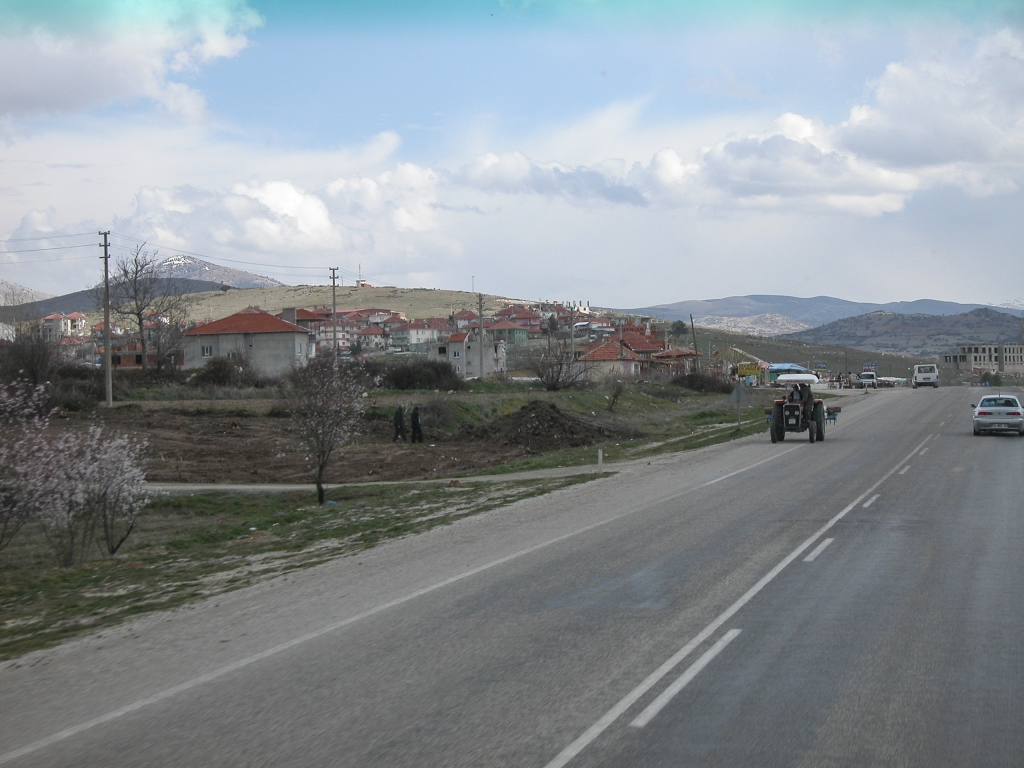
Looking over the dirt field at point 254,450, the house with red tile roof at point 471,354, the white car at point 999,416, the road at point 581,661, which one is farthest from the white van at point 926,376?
the road at point 581,661

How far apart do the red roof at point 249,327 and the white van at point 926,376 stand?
184 ft

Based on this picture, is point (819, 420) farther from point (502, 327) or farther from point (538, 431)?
point (502, 327)

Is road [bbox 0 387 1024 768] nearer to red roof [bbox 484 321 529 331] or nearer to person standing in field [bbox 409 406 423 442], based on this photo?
person standing in field [bbox 409 406 423 442]

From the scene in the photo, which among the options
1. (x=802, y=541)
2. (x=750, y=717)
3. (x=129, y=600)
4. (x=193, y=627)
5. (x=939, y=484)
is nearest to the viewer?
(x=750, y=717)

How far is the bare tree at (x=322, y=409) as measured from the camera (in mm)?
24250

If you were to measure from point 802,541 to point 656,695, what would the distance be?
7.36 metres

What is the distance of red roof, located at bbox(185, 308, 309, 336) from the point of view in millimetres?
85688

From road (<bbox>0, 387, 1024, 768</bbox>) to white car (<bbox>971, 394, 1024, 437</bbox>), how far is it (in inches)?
845

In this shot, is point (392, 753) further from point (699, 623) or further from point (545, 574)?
point (545, 574)

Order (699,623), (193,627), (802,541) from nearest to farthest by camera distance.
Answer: (699,623), (193,627), (802,541)

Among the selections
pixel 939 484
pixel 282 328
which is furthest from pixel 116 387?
pixel 939 484

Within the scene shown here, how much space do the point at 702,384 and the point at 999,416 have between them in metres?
44.3

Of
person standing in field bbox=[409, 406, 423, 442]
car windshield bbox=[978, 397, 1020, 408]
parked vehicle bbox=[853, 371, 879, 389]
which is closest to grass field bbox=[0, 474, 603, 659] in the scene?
person standing in field bbox=[409, 406, 423, 442]

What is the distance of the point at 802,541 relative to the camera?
1352 cm
